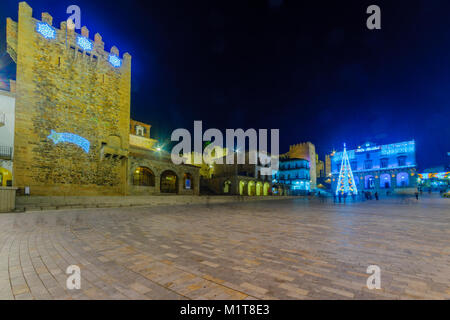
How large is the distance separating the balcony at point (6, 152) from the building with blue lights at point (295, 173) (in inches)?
1907

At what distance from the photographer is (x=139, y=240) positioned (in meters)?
4.96

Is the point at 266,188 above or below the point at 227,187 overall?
below

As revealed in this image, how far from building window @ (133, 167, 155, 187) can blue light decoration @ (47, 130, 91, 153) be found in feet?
16.8

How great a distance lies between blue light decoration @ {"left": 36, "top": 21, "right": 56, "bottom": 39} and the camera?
16.2 metres

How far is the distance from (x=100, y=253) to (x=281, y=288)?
344 centimetres

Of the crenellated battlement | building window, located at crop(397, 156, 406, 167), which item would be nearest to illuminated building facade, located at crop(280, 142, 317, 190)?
building window, located at crop(397, 156, 406, 167)

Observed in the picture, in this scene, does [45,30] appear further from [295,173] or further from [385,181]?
[385,181]

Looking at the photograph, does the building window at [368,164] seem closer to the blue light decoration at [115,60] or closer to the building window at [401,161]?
the building window at [401,161]

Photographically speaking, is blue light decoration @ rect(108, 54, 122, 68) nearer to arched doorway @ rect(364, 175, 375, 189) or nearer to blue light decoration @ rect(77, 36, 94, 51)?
blue light decoration @ rect(77, 36, 94, 51)

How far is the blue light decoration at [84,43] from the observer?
18.2 m

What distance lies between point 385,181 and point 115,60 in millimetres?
56892

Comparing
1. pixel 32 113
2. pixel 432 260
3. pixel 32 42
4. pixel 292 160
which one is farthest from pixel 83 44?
pixel 292 160

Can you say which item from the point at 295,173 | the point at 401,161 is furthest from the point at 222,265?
the point at 401,161

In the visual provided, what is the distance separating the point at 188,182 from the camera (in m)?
25.8
